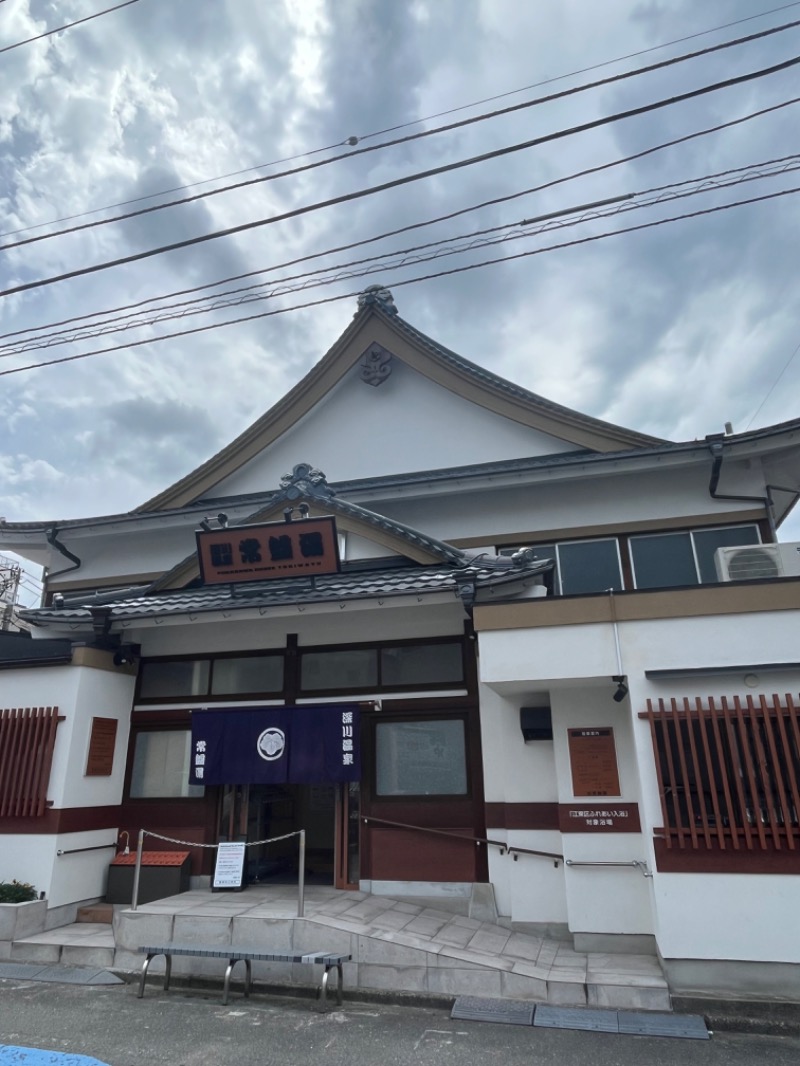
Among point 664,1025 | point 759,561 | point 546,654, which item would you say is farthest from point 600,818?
point 759,561

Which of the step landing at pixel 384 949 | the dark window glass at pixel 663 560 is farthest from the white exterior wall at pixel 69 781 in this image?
the dark window glass at pixel 663 560

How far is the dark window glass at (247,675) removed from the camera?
1064 cm

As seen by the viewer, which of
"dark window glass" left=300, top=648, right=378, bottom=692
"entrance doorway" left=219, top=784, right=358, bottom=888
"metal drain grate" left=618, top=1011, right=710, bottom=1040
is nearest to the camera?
"metal drain grate" left=618, top=1011, right=710, bottom=1040

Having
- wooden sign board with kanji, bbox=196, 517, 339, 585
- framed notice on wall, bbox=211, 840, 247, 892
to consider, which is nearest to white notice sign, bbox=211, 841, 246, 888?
framed notice on wall, bbox=211, 840, 247, 892

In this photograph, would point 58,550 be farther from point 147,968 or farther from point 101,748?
point 147,968

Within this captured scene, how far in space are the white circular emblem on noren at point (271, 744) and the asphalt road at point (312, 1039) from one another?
3.17 metres

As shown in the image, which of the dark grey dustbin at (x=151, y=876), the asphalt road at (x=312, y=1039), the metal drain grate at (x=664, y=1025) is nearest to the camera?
the asphalt road at (x=312, y=1039)

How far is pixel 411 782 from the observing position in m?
9.65

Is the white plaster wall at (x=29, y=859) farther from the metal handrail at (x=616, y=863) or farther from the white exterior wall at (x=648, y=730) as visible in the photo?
the metal handrail at (x=616, y=863)

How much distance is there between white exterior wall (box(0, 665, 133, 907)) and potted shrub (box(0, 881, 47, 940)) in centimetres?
16

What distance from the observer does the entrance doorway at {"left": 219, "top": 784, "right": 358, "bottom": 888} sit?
32.1ft

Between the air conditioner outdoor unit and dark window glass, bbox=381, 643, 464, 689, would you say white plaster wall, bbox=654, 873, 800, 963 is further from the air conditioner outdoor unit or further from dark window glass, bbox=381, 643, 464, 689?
dark window glass, bbox=381, 643, 464, 689

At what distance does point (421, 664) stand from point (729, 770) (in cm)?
436

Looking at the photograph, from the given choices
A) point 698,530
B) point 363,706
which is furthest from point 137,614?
point 698,530
